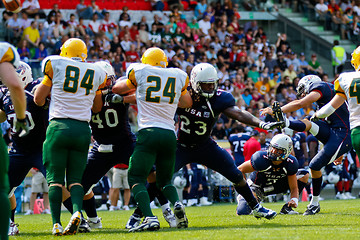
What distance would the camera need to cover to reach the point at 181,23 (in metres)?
19.9

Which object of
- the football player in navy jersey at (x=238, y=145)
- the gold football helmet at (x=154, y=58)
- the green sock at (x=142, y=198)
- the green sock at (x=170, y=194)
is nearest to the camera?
the green sock at (x=142, y=198)

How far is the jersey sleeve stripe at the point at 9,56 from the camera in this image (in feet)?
17.3

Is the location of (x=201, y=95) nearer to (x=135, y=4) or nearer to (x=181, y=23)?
(x=181, y=23)

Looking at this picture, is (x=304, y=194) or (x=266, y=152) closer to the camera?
(x=266, y=152)

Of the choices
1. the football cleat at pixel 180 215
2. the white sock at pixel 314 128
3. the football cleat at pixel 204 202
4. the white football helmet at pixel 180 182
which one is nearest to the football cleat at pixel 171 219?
the football cleat at pixel 180 215

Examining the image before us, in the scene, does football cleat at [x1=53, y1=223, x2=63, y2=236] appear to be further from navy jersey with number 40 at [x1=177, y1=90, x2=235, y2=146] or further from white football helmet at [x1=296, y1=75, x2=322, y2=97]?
white football helmet at [x1=296, y1=75, x2=322, y2=97]

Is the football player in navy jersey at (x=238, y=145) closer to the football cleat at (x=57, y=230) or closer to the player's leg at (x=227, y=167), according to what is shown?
the player's leg at (x=227, y=167)

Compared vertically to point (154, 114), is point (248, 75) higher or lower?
lower

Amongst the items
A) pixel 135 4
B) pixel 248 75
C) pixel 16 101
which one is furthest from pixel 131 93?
pixel 135 4

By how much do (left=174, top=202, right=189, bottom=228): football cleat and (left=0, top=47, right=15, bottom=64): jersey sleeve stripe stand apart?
242cm

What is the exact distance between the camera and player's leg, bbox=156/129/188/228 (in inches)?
260

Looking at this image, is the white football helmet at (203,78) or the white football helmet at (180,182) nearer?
the white football helmet at (203,78)

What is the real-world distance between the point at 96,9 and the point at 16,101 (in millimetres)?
14265

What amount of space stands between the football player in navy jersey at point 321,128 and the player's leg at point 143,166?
8.84 feet
